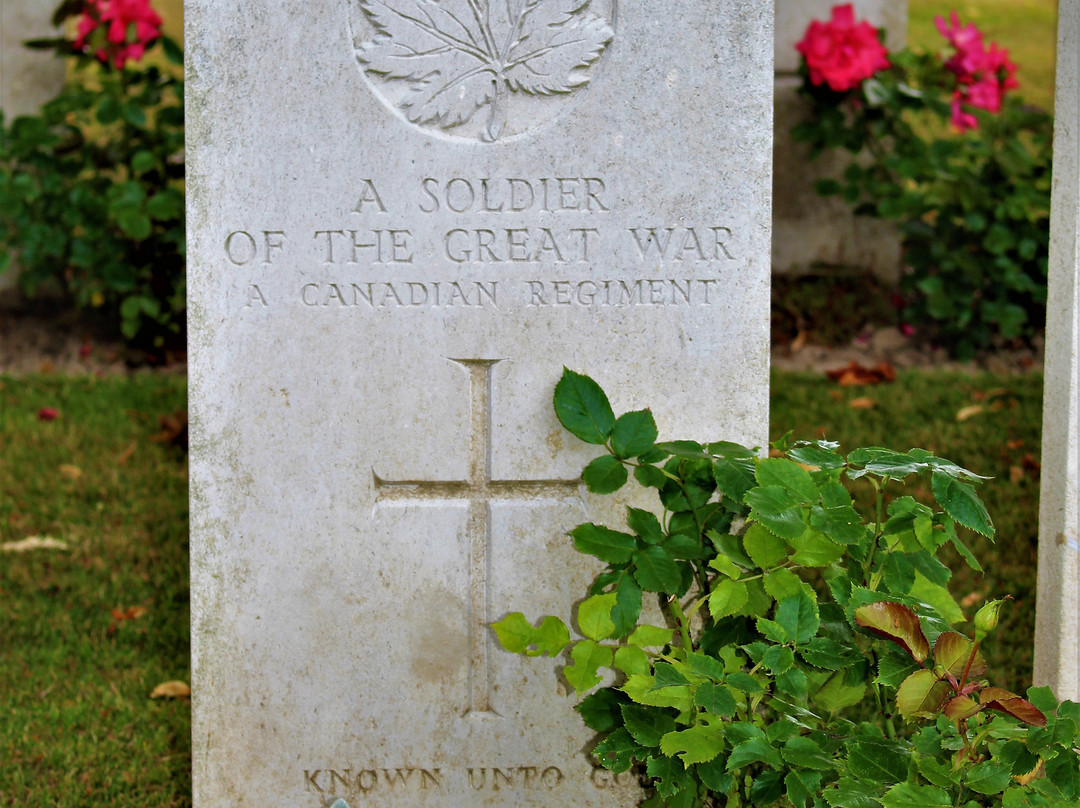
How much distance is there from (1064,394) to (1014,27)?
721 cm

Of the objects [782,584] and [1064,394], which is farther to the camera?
[1064,394]

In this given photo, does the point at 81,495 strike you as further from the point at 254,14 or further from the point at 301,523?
the point at 254,14

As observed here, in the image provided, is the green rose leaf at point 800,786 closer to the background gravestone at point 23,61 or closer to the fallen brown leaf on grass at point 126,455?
the fallen brown leaf on grass at point 126,455

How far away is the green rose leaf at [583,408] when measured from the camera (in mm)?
1979

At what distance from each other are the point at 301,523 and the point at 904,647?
1.10m

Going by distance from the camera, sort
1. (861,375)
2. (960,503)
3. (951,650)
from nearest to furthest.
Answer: (951,650), (960,503), (861,375)

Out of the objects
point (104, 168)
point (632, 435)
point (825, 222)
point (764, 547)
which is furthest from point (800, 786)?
point (104, 168)

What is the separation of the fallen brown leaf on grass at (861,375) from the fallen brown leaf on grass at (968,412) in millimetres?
397

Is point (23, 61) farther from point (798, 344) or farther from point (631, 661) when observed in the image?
point (631, 661)

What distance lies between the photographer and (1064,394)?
215cm

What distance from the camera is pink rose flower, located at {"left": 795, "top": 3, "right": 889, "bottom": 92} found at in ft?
14.9

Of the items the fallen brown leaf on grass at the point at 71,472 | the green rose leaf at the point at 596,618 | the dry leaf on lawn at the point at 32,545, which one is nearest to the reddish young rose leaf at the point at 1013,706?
the green rose leaf at the point at 596,618

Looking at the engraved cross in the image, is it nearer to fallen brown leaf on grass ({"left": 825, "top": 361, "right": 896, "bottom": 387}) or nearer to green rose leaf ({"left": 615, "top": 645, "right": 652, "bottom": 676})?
green rose leaf ({"left": 615, "top": 645, "right": 652, "bottom": 676})

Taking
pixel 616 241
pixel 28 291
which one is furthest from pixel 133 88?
pixel 616 241
